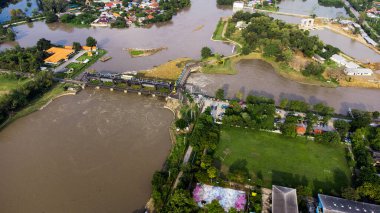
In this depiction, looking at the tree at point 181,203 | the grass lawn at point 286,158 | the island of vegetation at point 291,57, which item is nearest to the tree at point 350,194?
the grass lawn at point 286,158

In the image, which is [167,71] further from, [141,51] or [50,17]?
[50,17]

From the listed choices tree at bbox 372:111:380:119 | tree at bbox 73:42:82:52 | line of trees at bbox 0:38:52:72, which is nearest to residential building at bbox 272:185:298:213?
tree at bbox 372:111:380:119

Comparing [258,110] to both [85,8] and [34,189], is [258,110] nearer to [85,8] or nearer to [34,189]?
Answer: [34,189]

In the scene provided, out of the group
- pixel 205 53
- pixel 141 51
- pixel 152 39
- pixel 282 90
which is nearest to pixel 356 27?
pixel 282 90

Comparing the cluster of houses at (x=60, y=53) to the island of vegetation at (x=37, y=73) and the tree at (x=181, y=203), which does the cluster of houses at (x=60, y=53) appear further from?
the tree at (x=181, y=203)

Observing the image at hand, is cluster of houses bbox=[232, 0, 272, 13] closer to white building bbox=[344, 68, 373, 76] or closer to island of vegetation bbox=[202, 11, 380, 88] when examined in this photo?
island of vegetation bbox=[202, 11, 380, 88]

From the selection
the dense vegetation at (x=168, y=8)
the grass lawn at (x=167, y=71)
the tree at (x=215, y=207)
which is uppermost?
the dense vegetation at (x=168, y=8)
